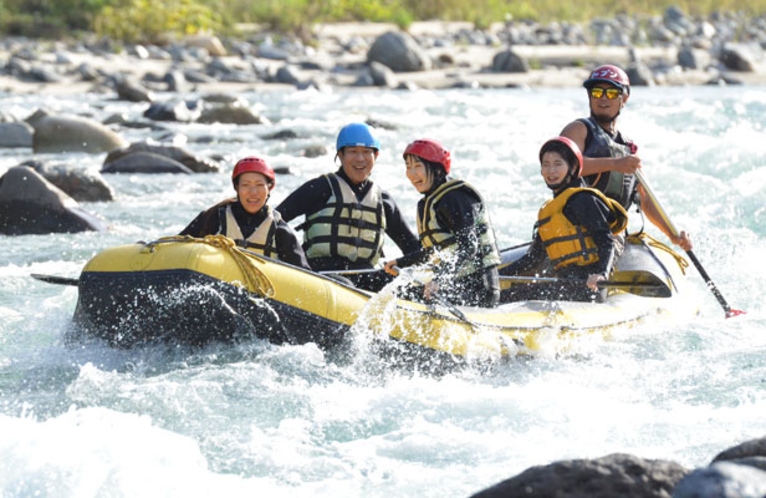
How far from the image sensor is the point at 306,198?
5910mm

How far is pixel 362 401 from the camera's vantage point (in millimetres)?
5035

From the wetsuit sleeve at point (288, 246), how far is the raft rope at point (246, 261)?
0.40 m

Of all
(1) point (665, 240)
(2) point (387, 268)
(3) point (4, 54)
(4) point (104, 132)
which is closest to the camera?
(2) point (387, 268)

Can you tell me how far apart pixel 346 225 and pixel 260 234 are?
51 cm

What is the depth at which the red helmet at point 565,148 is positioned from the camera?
19.2 ft

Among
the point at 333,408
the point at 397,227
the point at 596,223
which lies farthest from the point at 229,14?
the point at 333,408

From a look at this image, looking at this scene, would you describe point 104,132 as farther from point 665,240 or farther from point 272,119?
point 665,240

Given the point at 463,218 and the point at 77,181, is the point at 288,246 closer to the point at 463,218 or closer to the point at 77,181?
the point at 463,218

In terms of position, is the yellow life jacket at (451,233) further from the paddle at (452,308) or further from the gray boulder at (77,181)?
the gray boulder at (77,181)

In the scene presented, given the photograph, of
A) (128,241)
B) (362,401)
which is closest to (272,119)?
(128,241)

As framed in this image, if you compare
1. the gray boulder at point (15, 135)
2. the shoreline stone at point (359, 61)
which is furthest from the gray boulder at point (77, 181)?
the shoreline stone at point (359, 61)

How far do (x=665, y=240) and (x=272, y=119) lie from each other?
8.15 m

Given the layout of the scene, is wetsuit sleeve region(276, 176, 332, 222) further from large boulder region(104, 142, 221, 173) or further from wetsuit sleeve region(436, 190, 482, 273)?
large boulder region(104, 142, 221, 173)

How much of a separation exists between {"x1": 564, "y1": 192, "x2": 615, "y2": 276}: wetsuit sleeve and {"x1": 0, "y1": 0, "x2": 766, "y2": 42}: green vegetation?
20833mm
